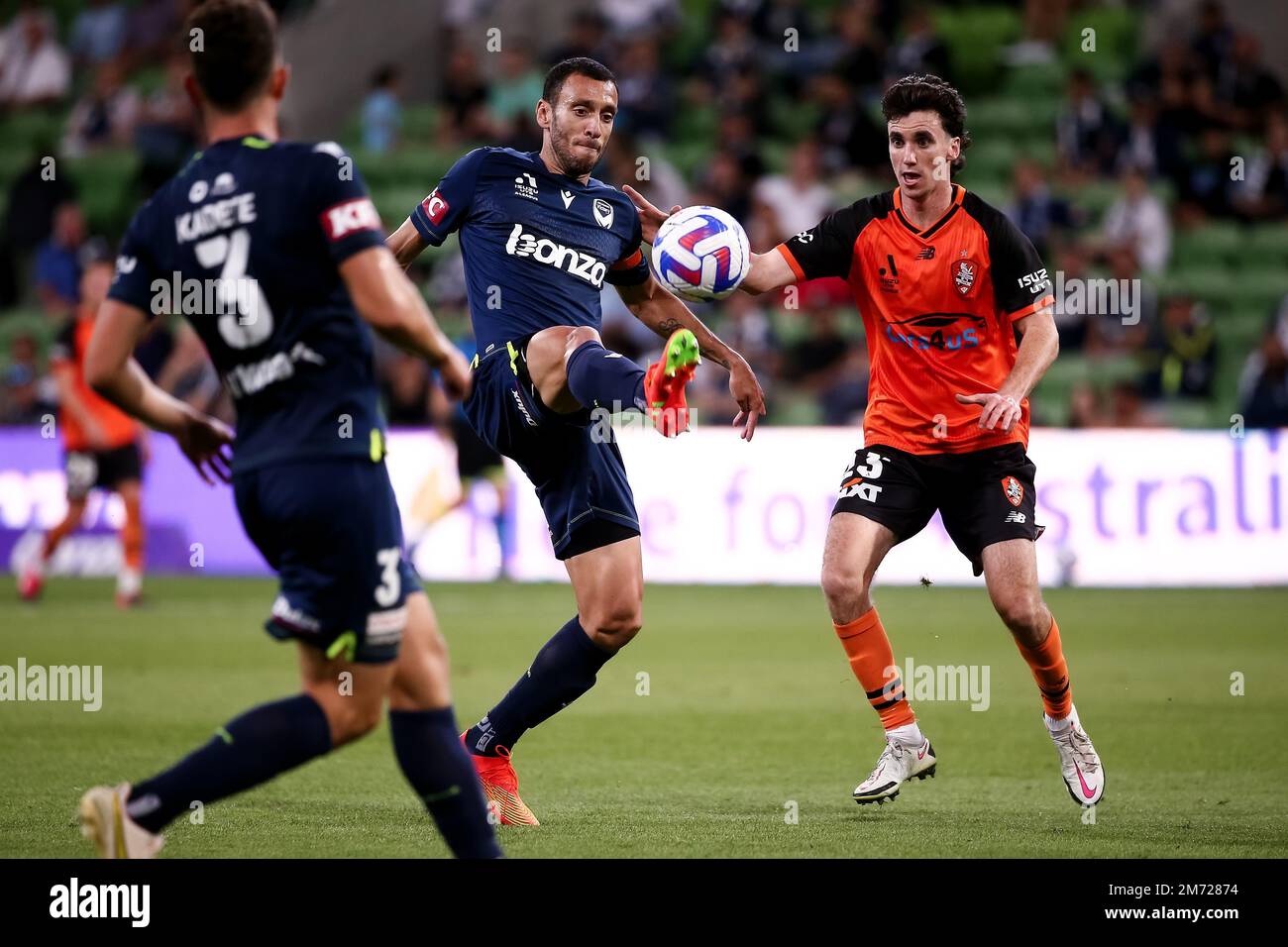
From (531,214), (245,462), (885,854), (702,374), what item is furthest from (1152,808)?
(702,374)

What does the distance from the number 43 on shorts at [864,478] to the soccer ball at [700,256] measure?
0.82 metres

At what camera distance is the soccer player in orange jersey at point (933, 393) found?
6.30 meters

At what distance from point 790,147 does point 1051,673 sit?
45.2 feet

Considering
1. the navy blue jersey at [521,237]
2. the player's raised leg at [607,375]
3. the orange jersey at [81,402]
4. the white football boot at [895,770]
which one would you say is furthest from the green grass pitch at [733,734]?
the navy blue jersey at [521,237]

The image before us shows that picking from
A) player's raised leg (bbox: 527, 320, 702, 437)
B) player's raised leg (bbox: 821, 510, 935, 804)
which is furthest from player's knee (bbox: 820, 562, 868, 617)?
player's raised leg (bbox: 527, 320, 702, 437)

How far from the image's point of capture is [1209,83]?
60.5 ft

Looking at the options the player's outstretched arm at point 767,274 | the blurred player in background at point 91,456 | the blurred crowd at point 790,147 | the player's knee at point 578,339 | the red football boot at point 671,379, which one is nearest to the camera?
the red football boot at point 671,379

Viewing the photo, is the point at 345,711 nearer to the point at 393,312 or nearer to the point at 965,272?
the point at 393,312

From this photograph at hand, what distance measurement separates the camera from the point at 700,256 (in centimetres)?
625

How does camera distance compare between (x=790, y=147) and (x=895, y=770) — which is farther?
(x=790, y=147)

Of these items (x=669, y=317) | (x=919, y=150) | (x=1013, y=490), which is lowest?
(x=1013, y=490)

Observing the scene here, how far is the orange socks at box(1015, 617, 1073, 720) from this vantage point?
20.7 ft

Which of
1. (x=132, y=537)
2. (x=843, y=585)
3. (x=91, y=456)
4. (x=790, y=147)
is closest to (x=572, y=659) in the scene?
(x=843, y=585)

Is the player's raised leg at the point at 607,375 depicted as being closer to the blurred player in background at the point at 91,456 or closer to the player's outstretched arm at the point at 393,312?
the player's outstretched arm at the point at 393,312
